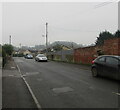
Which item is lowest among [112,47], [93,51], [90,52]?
[90,52]

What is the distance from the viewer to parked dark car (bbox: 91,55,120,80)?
9.86 m

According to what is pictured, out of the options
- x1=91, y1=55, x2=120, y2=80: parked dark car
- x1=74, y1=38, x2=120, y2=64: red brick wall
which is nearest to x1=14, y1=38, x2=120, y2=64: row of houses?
x1=74, y1=38, x2=120, y2=64: red brick wall

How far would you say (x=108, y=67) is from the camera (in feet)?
34.3

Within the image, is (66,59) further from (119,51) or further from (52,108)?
(52,108)

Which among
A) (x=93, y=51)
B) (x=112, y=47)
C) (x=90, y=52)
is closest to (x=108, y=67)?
(x=112, y=47)

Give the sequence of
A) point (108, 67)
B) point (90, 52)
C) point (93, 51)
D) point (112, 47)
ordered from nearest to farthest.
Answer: point (108, 67), point (112, 47), point (93, 51), point (90, 52)

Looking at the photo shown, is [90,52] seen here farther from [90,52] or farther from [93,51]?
[93,51]

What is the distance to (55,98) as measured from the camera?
21.8 ft

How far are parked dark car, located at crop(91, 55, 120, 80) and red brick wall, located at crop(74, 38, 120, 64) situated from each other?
7.74 meters

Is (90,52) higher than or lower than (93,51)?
lower

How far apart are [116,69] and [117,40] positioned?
31.6 ft

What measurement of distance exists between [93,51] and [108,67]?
41.1 ft

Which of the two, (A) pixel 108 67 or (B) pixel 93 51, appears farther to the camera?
(B) pixel 93 51

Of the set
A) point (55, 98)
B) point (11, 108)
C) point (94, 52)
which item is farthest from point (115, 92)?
point (94, 52)
